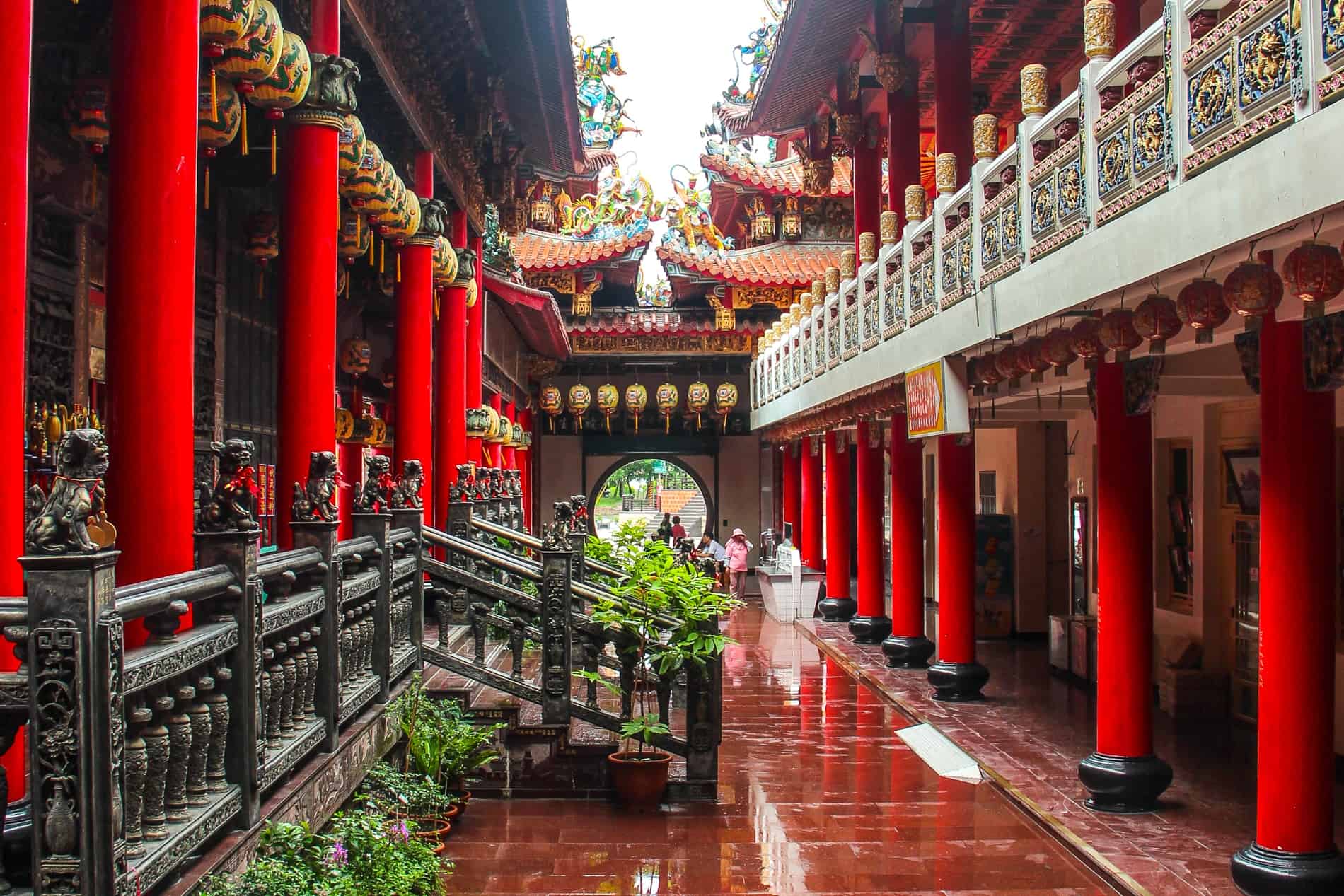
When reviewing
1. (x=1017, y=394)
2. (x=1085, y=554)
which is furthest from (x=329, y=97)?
(x=1085, y=554)

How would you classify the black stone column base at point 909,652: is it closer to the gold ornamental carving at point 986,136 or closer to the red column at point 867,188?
the red column at point 867,188

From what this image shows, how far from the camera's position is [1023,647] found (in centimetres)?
1470

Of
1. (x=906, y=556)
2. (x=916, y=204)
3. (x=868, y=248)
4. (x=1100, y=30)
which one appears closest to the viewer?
(x=1100, y=30)

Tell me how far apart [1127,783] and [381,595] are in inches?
176

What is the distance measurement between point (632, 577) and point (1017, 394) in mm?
5236

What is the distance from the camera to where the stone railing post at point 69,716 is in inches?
114

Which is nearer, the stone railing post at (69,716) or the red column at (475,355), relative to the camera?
the stone railing post at (69,716)

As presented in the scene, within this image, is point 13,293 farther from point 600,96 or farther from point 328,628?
point 600,96

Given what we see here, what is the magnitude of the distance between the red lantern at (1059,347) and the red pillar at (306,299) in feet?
14.3

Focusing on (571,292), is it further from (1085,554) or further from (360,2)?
(360,2)

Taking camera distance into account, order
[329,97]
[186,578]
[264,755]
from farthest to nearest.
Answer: [329,97], [264,755], [186,578]

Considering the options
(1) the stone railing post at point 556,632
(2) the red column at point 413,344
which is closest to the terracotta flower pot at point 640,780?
(1) the stone railing post at point 556,632

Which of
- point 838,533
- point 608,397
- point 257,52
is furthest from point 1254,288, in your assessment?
point 608,397

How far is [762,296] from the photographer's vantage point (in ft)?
80.6
